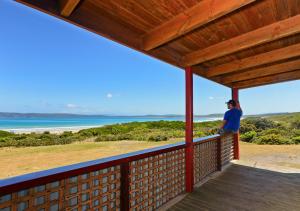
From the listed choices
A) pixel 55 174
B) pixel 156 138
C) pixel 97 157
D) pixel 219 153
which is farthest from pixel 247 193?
pixel 156 138

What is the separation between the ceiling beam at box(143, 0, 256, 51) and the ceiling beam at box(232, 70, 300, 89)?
3.46 meters

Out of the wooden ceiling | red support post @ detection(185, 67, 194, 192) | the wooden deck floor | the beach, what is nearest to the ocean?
the beach

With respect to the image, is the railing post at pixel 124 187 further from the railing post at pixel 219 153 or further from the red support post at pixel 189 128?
the railing post at pixel 219 153

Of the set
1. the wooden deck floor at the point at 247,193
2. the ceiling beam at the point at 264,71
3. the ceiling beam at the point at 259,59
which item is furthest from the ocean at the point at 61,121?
the ceiling beam at the point at 259,59

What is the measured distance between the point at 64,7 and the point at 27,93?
40.9 meters

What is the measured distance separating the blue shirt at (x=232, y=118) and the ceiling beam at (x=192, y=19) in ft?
10.0

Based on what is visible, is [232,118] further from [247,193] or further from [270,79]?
[247,193]

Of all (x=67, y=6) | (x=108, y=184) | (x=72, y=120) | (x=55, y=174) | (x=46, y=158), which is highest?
(x=67, y=6)

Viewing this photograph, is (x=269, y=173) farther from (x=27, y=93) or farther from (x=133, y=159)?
(x=27, y=93)

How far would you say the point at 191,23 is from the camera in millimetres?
1815

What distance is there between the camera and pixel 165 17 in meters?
1.98

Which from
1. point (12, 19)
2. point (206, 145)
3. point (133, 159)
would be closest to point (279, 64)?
point (206, 145)

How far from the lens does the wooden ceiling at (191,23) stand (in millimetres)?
1670

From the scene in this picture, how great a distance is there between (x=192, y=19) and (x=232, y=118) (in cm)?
338
